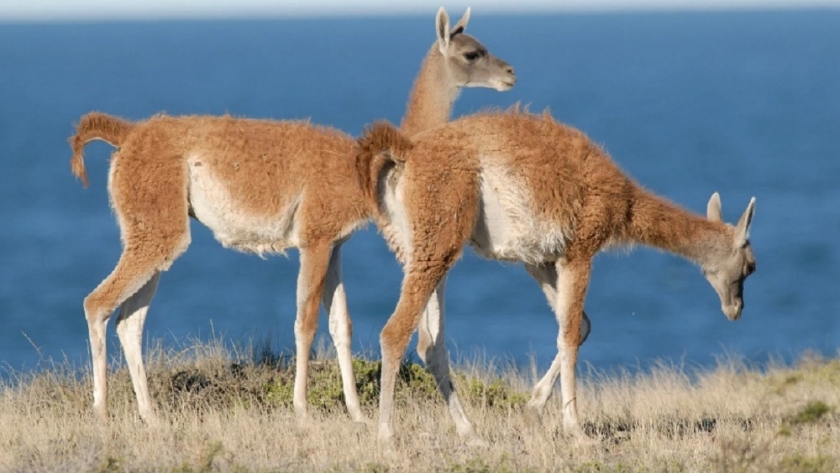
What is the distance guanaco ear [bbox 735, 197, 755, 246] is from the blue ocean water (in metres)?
1.87

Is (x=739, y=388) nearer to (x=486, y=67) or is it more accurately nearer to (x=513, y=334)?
(x=486, y=67)

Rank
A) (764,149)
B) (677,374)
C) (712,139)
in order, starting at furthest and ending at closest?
(712,139) → (764,149) → (677,374)

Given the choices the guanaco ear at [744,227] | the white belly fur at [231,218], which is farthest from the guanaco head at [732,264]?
the white belly fur at [231,218]

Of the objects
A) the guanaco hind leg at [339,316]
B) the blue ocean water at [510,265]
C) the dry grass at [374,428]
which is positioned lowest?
the dry grass at [374,428]

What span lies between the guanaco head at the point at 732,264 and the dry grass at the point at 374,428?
2.40ft

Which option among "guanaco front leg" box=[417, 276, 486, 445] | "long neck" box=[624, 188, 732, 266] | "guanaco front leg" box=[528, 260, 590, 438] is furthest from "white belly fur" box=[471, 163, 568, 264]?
"long neck" box=[624, 188, 732, 266]

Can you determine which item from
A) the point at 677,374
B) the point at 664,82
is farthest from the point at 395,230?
the point at 664,82

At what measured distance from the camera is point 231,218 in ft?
32.6

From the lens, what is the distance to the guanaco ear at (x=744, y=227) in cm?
979

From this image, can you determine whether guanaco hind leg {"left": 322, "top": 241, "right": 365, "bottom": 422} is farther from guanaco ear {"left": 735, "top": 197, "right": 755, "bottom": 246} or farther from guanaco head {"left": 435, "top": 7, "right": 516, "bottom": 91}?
guanaco ear {"left": 735, "top": 197, "right": 755, "bottom": 246}

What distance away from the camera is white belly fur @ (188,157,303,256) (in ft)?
32.4

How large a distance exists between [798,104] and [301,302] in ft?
317

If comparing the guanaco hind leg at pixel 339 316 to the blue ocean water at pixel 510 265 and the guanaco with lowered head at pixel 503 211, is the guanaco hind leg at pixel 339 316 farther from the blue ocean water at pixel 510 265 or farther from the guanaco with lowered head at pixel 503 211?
the blue ocean water at pixel 510 265

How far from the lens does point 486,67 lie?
12.2 meters
